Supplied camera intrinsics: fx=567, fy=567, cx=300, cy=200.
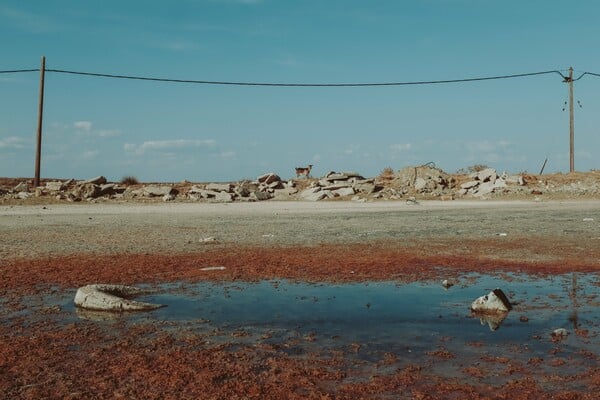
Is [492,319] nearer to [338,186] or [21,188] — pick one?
[338,186]

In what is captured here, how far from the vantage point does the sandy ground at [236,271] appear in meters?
3.63

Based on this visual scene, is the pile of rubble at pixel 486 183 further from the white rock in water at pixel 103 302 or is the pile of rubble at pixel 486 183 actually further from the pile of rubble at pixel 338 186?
the white rock in water at pixel 103 302

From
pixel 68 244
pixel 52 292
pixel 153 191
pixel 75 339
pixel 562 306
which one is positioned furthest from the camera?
pixel 153 191

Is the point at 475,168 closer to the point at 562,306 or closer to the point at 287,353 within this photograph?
the point at 562,306

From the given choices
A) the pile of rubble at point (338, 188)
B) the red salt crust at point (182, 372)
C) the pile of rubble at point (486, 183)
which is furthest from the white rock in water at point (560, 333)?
the pile of rubble at point (486, 183)

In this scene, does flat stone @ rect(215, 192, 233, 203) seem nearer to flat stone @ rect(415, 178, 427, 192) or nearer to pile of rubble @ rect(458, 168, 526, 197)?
flat stone @ rect(415, 178, 427, 192)

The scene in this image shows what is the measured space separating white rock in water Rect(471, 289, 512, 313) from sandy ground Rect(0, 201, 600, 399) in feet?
4.68

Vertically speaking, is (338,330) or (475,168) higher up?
(475,168)

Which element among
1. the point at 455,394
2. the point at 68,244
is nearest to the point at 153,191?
the point at 68,244

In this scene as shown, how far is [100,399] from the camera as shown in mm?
3424

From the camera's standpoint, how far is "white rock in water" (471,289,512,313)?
5.63 metres

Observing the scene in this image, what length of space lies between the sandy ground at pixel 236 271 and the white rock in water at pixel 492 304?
1.43 metres

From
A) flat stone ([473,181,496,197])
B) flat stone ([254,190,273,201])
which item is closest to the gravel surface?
flat stone ([254,190,273,201])

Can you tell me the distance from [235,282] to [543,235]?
25.7 feet
